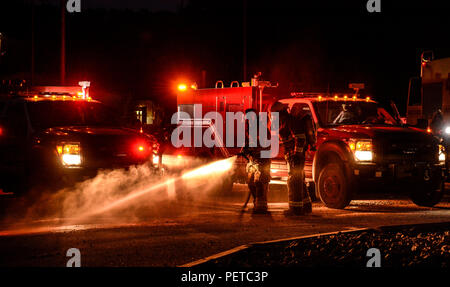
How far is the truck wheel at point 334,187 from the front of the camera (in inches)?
471

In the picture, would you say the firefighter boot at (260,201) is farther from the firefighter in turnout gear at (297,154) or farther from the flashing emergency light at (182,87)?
the flashing emergency light at (182,87)

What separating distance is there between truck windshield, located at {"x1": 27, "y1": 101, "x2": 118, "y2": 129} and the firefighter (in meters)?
2.55

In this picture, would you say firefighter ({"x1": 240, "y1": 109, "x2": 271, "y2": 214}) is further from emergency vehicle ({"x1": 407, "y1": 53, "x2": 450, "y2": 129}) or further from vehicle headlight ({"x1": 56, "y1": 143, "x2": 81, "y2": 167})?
emergency vehicle ({"x1": 407, "y1": 53, "x2": 450, "y2": 129})

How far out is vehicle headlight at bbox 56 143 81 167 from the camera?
11.2m

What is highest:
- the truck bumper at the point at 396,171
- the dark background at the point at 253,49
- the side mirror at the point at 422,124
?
the dark background at the point at 253,49

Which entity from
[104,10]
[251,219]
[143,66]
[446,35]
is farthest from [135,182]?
[104,10]

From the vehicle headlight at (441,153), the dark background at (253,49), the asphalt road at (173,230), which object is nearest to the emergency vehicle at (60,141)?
the asphalt road at (173,230)

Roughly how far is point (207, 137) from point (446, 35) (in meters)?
31.1

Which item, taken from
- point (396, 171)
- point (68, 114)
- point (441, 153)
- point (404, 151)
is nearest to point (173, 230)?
point (68, 114)

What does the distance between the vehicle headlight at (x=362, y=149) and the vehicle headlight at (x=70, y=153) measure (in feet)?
15.1

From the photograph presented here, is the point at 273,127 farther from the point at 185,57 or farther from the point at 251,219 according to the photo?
the point at 185,57

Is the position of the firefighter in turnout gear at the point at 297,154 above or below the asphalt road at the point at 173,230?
above

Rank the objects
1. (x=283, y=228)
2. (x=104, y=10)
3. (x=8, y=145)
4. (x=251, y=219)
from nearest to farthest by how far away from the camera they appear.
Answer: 1. (x=283, y=228)
2. (x=251, y=219)
3. (x=8, y=145)
4. (x=104, y=10)

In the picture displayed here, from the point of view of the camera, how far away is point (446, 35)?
137ft
